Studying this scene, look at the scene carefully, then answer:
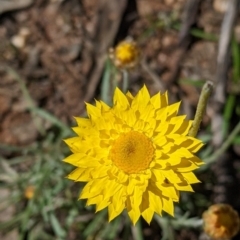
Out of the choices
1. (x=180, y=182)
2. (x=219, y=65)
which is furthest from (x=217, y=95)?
(x=180, y=182)

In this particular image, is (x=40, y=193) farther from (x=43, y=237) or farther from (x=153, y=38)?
(x=153, y=38)

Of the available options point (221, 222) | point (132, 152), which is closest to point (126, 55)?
point (132, 152)

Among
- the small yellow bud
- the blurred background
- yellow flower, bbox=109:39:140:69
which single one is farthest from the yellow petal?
the small yellow bud

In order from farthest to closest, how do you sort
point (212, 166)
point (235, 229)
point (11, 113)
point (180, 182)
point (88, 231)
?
point (11, 113), point (212, 166), point (88, 231), point (235, 229), point (180, 182)

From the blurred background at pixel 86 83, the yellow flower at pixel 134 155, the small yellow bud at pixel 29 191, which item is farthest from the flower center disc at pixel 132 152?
the small yellow bud at pixel 29 191

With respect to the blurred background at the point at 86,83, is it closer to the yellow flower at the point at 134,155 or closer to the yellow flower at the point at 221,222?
the yellow flower at the point at 221,222

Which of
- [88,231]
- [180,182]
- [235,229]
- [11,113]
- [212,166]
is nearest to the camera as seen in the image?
[180,182]

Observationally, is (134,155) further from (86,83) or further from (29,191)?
(86,83)
